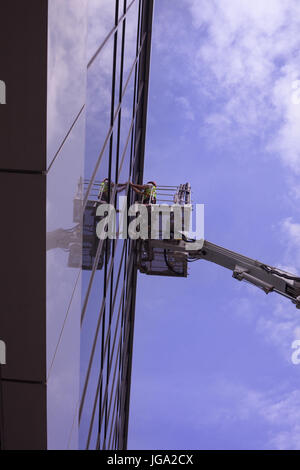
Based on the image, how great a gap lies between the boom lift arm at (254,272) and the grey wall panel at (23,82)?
1156 cm

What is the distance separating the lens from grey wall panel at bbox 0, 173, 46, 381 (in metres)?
4.20

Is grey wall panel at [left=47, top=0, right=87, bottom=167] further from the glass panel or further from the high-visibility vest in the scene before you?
the high-visibility vest

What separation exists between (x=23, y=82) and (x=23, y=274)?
5.52ft

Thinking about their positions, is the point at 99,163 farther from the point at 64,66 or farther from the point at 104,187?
the point at 64,66

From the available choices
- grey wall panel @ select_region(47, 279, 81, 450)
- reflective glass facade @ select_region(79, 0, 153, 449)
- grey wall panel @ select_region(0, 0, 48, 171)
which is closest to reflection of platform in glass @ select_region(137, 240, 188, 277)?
reflective glass facade @ select_region(79, 0, 153, 449)

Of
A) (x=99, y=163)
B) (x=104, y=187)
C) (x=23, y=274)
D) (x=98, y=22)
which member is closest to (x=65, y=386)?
(x=23, y=274)

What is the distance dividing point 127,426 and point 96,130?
22630 millimetres

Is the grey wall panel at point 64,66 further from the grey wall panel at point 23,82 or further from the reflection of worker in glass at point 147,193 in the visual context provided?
the reflection of worker in glass at point 147,193

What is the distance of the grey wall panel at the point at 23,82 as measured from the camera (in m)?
3.73

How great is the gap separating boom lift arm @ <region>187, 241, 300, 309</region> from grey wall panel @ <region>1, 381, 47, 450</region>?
10.3 meters

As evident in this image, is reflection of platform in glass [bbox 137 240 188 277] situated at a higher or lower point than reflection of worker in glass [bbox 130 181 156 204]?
lower

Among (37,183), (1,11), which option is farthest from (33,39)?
(37,183)

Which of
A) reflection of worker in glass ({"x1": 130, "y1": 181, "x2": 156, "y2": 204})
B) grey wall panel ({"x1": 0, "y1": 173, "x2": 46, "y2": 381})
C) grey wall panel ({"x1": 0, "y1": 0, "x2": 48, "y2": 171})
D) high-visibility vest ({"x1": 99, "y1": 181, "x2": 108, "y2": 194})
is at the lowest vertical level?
grey wall panel ({"x1": 0, "y1": 173, "x2": 46, "y2": 381})

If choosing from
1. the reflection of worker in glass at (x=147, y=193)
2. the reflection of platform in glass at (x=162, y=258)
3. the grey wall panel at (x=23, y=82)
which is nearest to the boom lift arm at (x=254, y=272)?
the reflection of platform in glass at (x=162, y=258)
